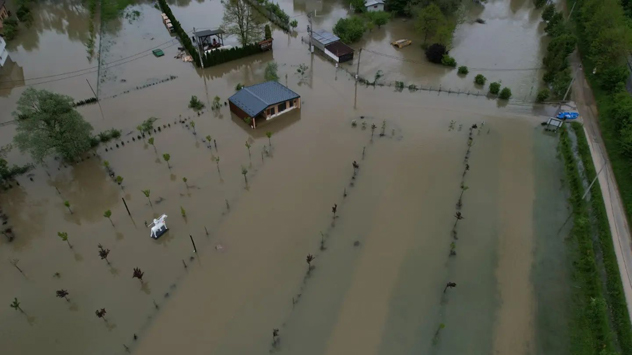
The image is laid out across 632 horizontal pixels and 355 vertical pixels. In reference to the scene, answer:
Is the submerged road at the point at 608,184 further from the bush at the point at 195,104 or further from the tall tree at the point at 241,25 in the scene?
the tall tree at the point at 241,25

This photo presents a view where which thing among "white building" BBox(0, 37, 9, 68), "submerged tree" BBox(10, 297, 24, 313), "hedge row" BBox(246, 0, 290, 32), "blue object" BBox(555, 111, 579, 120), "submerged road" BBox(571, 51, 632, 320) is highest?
"hedge row" BBox(246, 0, 290, 32)

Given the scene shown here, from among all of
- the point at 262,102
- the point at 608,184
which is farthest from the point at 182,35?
the point at 608,184

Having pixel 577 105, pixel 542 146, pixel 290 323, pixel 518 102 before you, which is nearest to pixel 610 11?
pixel 577 105

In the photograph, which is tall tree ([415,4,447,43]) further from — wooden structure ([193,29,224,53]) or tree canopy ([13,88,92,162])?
tree canopy ([13,88,92,162])

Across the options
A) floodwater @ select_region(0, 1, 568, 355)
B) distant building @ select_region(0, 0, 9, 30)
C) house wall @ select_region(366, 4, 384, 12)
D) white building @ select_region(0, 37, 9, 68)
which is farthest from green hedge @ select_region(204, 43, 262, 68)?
distant building @ select_region(0, 0, 9, 30)

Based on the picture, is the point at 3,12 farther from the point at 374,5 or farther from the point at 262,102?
the point at 374,5
